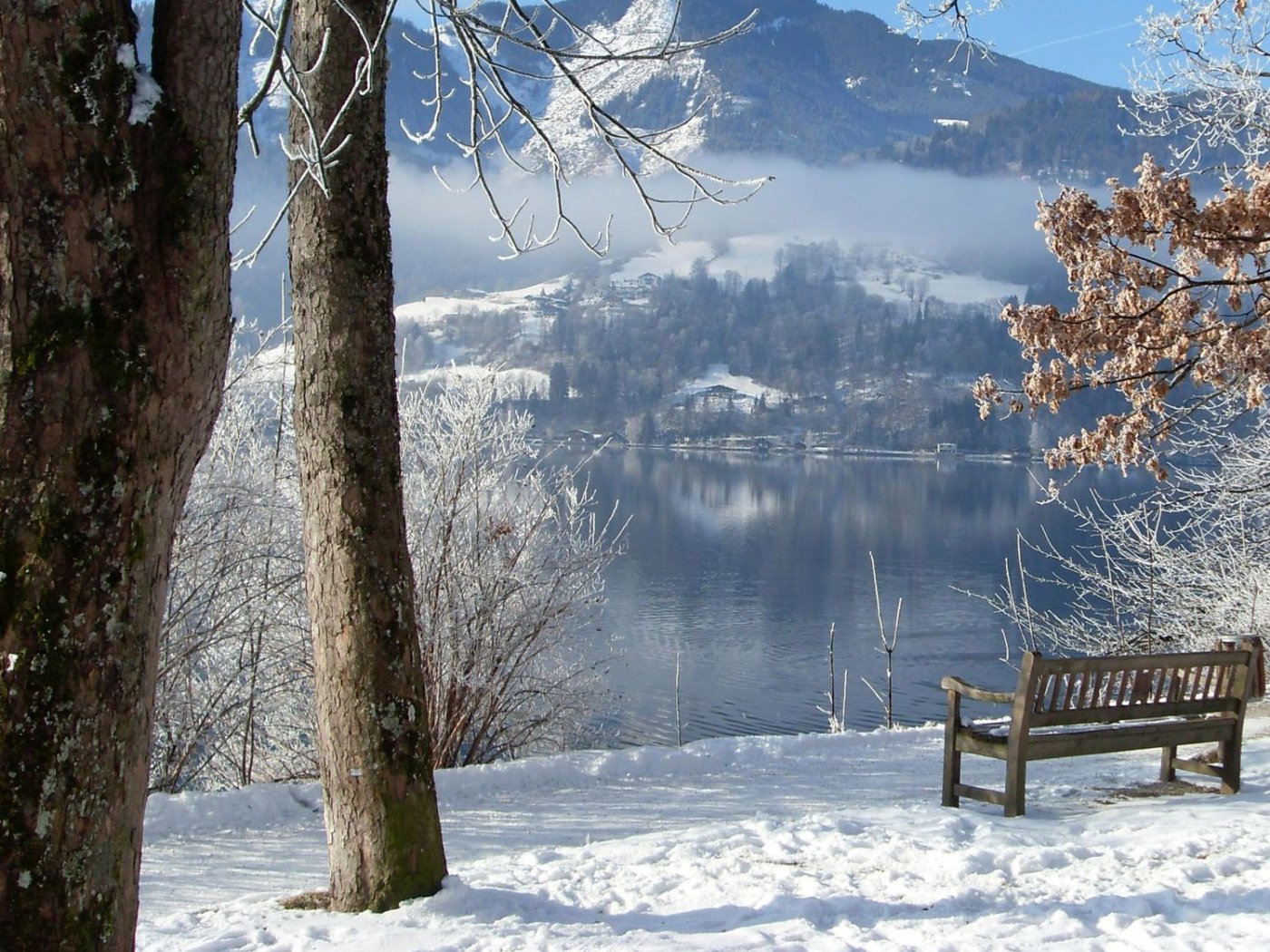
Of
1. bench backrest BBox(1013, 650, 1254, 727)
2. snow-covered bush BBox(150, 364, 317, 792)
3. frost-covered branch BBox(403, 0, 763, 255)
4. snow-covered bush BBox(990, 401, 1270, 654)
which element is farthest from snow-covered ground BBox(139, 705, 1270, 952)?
snow-covered bush BBox(990, 401, 1270, 654)

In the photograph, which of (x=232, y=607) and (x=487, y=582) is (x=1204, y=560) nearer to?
(x=487, y=582)

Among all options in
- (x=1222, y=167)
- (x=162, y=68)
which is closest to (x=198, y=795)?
(x=162, y=68)

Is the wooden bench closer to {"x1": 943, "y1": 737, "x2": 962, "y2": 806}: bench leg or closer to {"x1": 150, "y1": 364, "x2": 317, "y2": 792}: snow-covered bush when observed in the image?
{"x1": 943, "y1": 737, "x2": 962, "y2": 806}: bench leg

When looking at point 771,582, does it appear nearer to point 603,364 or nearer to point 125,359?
point 125,359

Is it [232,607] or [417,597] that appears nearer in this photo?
[232,607]

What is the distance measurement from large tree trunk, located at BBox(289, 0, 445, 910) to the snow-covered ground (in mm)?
269

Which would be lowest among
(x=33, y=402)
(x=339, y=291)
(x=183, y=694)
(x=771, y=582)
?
(x=771, y=582)

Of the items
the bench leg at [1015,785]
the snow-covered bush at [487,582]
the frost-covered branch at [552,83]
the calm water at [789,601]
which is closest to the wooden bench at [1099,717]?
the bench leg at [1015,785]

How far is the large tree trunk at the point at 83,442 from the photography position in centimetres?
193

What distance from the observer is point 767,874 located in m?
4.34

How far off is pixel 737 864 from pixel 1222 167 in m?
7.68

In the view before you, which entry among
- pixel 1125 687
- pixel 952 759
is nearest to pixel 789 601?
pixel 1125 687

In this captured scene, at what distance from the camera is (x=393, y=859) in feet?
13.3

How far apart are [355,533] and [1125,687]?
4.12 m
